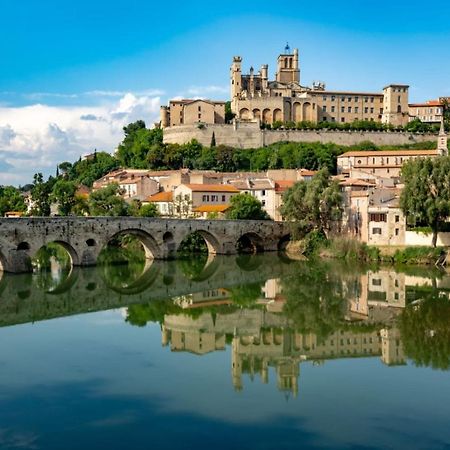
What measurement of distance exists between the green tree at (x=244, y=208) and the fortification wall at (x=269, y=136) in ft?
97.9

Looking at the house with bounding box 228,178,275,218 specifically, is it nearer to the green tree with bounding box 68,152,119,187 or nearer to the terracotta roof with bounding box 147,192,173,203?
the terracotta roof with bounding box 147,192,173,203

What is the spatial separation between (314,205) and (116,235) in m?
14.8

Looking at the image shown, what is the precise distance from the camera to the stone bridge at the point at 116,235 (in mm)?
36594

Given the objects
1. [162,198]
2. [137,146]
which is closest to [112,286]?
[162,198]

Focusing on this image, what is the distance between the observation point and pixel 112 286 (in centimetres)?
3472

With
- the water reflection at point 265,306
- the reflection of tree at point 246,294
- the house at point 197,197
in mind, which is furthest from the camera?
the house at point 197,197

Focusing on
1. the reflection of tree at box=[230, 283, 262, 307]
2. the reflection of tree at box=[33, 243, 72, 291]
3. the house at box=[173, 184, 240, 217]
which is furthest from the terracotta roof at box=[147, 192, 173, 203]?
the reflection of tree at box=[230, 283, 262, 307]

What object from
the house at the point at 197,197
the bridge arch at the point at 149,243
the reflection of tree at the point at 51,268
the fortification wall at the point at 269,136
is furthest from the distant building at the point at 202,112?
the bridge arch at the point at 149,243

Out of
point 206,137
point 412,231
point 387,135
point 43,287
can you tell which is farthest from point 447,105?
point 43,287

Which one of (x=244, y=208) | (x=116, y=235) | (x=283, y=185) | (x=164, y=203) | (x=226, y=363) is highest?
(x=283, y=185)

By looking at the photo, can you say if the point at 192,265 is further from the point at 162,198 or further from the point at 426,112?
the point at 426,112

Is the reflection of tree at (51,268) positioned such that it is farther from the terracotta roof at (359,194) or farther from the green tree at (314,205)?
the terracotta roof at (359,194)

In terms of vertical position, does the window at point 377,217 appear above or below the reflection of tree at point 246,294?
above

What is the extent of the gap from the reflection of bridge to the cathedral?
45.5 meters
